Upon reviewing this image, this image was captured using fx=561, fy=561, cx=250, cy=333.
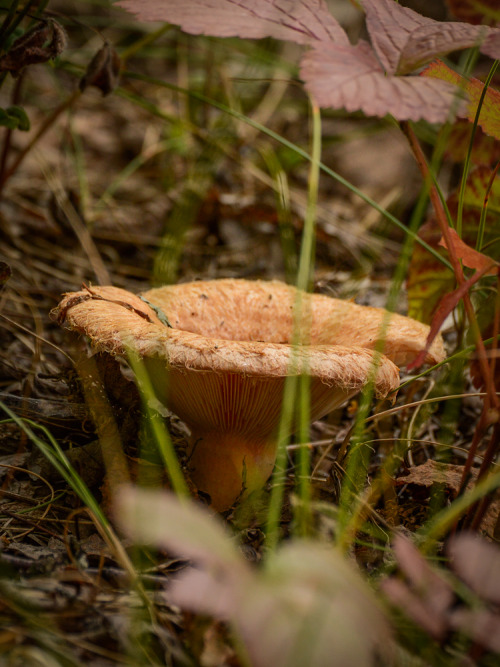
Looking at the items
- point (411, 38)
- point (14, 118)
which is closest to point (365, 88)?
point (411, 38)

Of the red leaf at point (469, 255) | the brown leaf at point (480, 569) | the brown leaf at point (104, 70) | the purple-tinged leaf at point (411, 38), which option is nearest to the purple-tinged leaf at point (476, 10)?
the purple-tinged leaf at point (411, 38)

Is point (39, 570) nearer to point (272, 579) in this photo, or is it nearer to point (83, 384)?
point (272, 579)

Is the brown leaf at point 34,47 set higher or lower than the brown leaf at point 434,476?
higher

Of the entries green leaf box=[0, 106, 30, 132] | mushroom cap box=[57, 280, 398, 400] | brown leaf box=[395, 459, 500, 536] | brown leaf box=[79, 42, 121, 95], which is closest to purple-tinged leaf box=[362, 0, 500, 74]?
mushroom cap box=[57, 280, 398, 400]

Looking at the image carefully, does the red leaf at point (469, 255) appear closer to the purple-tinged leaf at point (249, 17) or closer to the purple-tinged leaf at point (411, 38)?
the purple-tinged leaf at point (411, 38)

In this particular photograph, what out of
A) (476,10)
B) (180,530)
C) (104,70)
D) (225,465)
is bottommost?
(225,465)

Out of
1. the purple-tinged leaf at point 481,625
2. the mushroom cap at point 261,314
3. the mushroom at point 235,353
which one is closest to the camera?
the purple-tinged leaf at point 481,625

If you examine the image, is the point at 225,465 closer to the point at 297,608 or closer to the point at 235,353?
the point at 235,353
